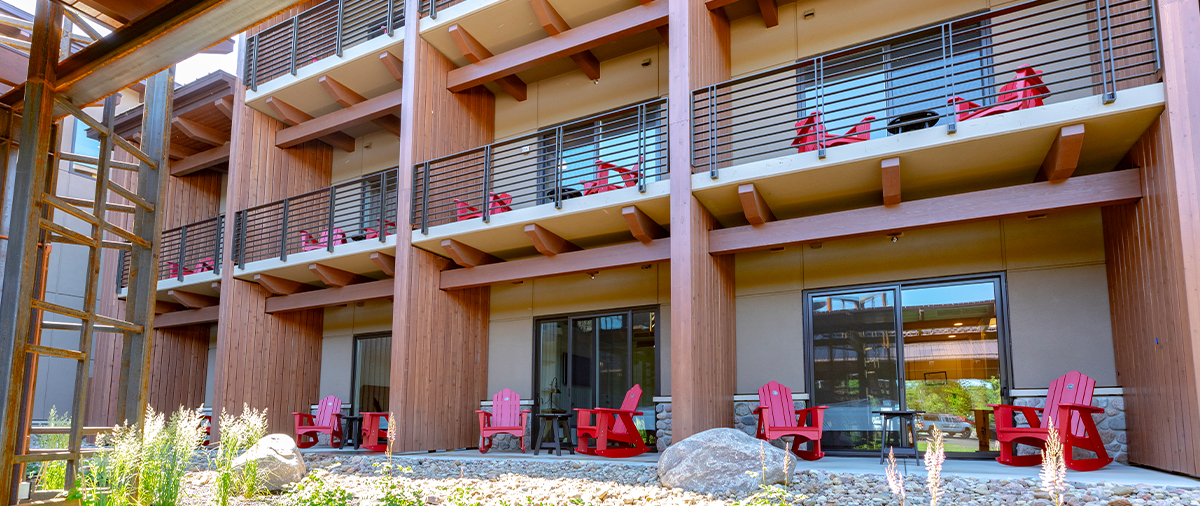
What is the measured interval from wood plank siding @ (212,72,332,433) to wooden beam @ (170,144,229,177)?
1466 millimetres

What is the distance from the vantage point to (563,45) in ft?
29.5

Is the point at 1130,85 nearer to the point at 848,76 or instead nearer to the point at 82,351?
the point at 848,76

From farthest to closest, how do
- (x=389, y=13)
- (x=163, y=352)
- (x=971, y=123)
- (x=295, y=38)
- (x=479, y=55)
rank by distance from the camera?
(x=163, y=352), (x=295, y=38), (x=389, y=13), (x=479, y=55), (x=971, y=123)

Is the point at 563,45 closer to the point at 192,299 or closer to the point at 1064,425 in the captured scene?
the point at 1064,425

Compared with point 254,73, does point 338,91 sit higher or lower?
lower

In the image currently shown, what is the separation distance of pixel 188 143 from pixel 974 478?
13.4 meters

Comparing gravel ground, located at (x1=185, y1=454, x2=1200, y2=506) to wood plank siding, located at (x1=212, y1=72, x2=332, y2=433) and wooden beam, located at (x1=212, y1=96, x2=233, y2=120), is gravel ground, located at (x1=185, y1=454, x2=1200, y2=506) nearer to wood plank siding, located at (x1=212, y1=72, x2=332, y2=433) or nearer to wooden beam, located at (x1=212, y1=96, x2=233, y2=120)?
wood plank siding, located at (x1=212, y1=72, x2=332, y2=433)

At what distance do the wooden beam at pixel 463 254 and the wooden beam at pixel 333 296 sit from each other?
0.90 m

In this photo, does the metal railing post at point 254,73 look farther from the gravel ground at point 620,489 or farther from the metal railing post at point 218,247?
the gravel ground at point 620,489

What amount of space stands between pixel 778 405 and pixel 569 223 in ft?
9.85

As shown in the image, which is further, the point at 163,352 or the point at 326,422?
the point at 163,352

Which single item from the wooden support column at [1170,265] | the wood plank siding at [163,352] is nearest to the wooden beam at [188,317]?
the wood plank siding at [163,352]

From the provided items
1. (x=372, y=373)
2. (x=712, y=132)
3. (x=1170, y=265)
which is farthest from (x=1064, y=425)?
(x=372, y=373)

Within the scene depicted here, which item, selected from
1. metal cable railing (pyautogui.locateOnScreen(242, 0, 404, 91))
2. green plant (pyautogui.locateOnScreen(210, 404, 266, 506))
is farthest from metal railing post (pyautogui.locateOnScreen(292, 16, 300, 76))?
green plant (pyautogui.locateOnScreen(210, 404, 266, 506))
